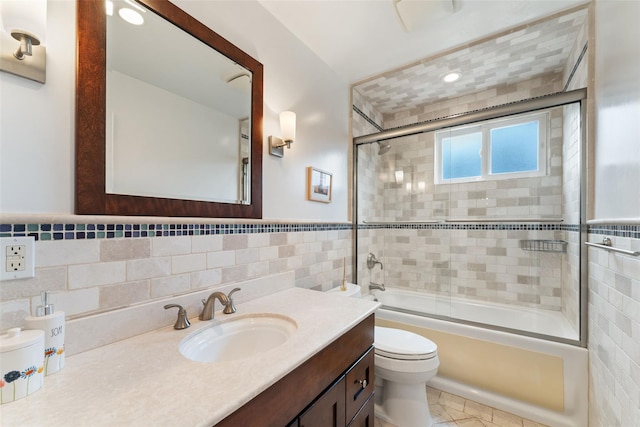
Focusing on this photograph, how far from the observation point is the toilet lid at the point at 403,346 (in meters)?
1.52

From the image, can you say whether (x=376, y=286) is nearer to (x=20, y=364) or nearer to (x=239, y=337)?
(x=239, y=337)

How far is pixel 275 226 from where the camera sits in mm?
1573

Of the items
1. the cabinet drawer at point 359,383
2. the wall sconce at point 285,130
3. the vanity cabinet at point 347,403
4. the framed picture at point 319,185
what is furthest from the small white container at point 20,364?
the framed picture at point 319,185

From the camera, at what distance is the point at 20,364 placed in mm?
584

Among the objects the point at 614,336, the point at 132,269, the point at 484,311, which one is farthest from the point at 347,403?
the point at 484,311

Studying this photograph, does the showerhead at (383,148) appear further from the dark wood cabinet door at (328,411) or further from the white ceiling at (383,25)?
the dark wood cabinet door at (328,411)

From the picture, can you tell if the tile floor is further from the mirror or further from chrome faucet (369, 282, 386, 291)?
the mirror

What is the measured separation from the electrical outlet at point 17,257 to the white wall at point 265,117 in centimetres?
9

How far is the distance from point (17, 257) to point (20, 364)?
287 millimetres

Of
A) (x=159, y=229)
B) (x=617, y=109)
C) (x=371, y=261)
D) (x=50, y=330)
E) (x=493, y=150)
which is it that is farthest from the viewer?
(x=371, y=261)

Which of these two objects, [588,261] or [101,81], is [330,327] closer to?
[101,81]

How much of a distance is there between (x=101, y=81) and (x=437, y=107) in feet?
9.56

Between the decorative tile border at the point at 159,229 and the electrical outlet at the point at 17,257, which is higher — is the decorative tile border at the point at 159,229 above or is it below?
above

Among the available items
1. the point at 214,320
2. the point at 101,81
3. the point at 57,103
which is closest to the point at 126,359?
the point at 214,320
